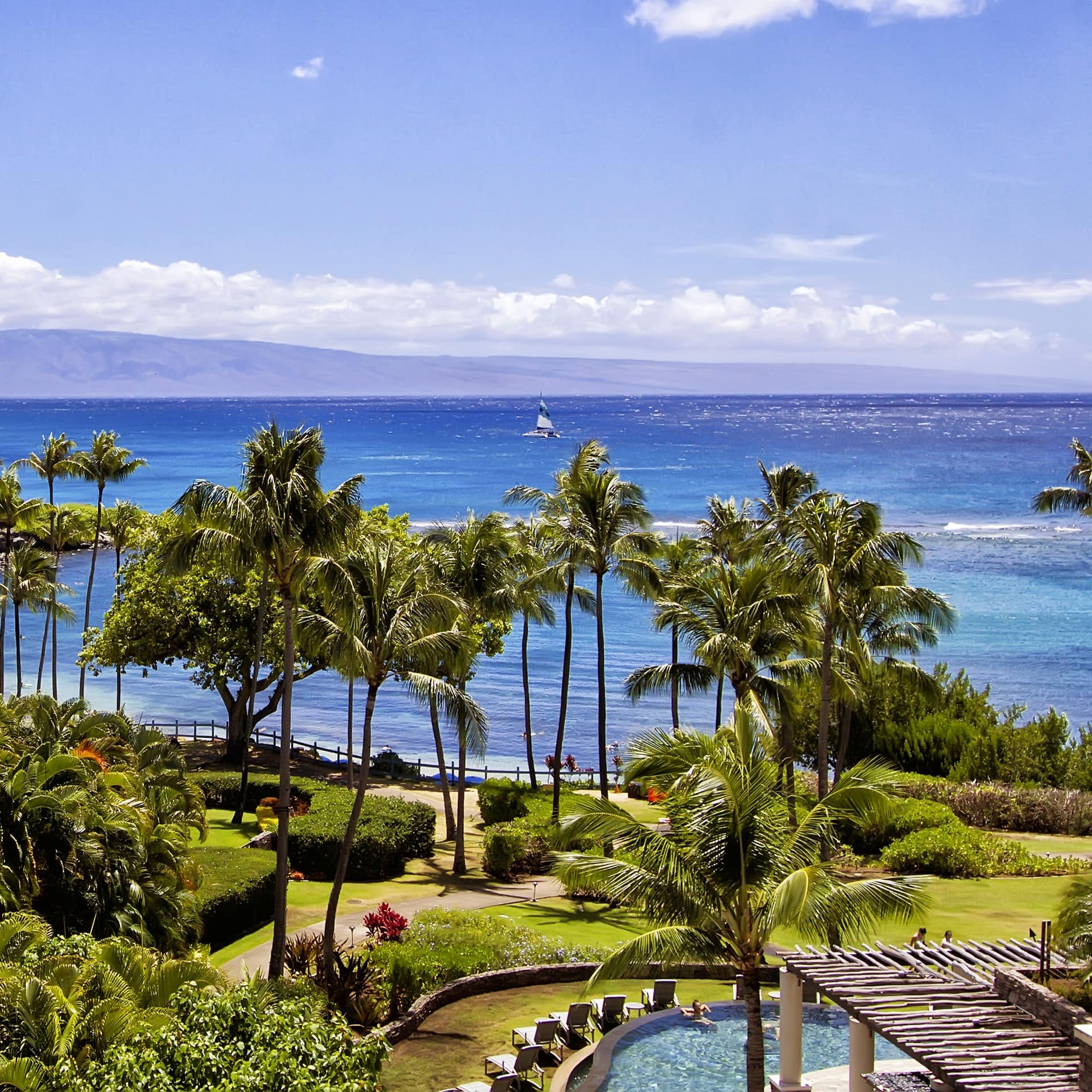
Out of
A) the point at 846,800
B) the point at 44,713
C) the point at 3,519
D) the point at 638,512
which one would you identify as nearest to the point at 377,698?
the point at 3,519

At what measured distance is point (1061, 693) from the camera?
62.4 metres

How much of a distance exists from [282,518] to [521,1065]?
1031 cm

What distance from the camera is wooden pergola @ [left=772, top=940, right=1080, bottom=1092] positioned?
40.4 feet

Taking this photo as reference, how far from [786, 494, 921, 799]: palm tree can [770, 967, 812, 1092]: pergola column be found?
1096cm

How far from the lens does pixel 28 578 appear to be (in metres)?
44.4

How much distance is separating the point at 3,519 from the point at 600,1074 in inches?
1441

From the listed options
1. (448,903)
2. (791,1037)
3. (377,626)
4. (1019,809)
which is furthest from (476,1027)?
(1019,809)

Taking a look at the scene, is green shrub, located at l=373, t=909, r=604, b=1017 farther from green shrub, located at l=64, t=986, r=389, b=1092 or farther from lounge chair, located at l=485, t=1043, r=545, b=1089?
green shrub, located at l=64, t=986, r=389, b=1092

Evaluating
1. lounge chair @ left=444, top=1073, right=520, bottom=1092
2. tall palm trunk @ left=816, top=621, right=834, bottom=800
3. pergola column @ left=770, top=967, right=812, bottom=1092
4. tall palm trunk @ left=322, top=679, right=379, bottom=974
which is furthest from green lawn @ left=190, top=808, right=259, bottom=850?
pergola column @ left=770, top=967, right=812, bottom=1092

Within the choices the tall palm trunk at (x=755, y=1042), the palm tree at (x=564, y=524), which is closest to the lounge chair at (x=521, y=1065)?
the tall palm trunk at (x=755, y=1042)

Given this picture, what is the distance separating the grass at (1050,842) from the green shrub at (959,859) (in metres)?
1.87

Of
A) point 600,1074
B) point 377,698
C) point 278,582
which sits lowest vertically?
point 377,698

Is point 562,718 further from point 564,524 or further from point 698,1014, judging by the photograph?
point 698,1014

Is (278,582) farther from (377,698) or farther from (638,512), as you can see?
(377,698)
